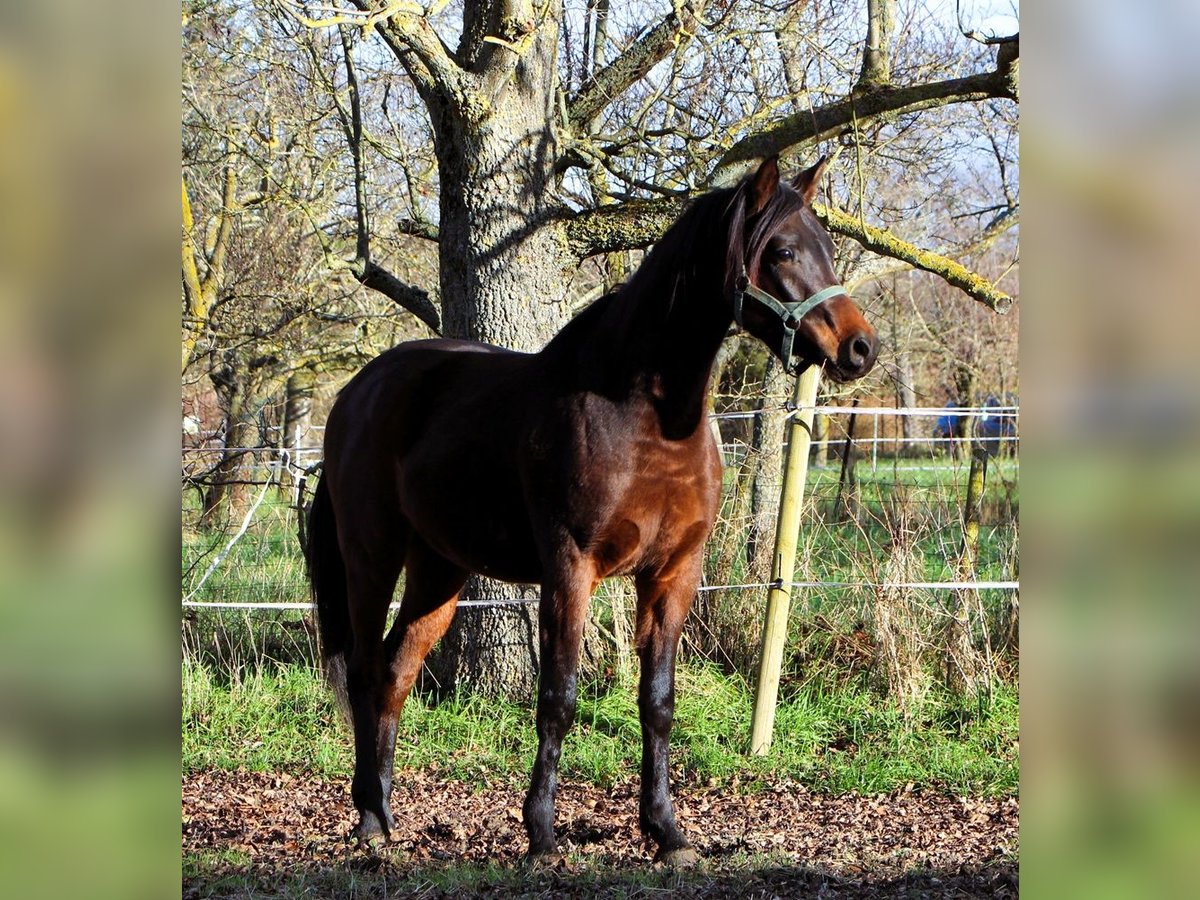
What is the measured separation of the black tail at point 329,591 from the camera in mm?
4723

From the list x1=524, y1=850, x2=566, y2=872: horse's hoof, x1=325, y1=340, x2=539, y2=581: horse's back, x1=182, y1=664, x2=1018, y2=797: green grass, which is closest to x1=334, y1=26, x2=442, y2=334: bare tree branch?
x1=325, y1=340, x2=539, y2=581: horse's back

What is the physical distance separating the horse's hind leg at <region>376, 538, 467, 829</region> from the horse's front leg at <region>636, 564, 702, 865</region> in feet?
3.37

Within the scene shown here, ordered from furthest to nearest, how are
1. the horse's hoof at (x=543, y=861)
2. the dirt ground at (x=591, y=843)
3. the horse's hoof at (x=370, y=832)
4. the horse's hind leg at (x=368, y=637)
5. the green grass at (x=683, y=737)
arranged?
the green grass at (x=683, y=737) → the horse's hind leg at (x=368, y=637) → the horse's hoof at (x=370, y=832) → the horse's hoof at (x=543, y=861) → the dirt ground at (x=591, y=843)

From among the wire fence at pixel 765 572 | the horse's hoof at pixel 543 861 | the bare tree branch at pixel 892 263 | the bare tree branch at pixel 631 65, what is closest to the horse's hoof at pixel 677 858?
the horse's hoof at pixel 543 861

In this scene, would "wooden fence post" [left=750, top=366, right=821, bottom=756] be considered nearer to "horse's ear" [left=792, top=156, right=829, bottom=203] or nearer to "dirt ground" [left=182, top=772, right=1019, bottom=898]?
"dirt ground" [left=182, top=772, right=1019, bottom=898]

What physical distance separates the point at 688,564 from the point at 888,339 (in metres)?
14.5

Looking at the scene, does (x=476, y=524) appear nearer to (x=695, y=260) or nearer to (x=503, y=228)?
(x=695, y=260)

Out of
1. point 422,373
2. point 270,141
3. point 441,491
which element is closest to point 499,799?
point 441,491

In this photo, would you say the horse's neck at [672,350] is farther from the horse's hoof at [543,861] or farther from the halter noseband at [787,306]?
the horse's hoof at [543,861]

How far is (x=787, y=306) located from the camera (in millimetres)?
3414
